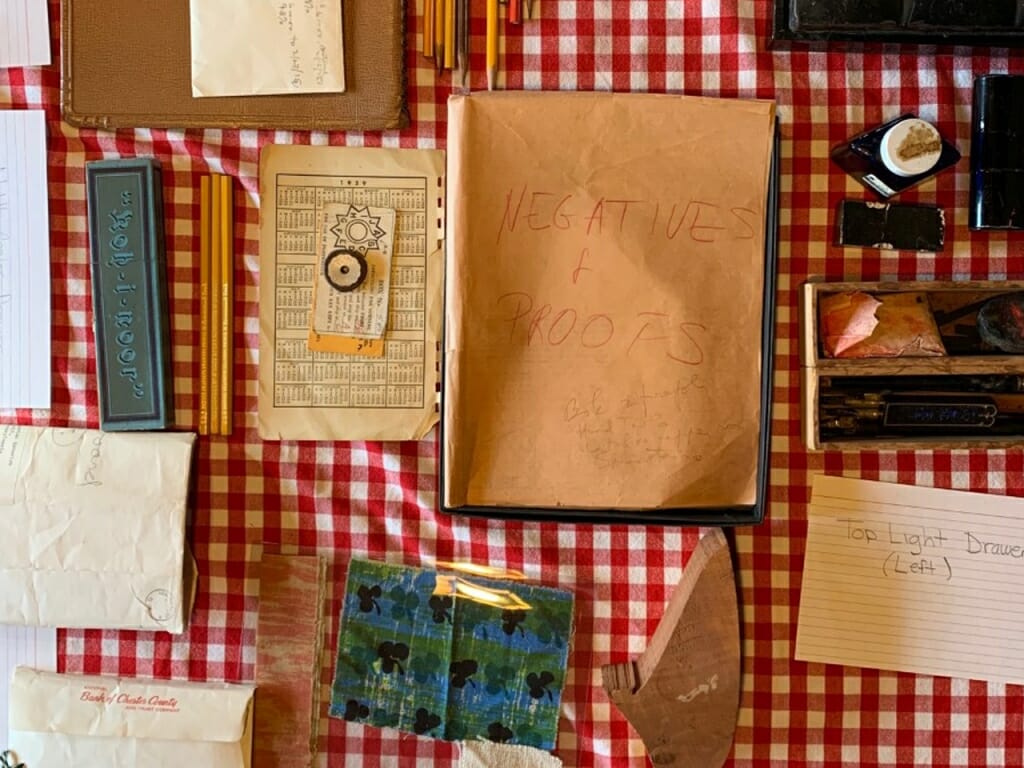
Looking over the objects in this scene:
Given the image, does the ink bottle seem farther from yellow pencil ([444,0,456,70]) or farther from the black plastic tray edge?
yellow pencil ([444,0,456,70])

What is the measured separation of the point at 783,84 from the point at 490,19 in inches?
10.7

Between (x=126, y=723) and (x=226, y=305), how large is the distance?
0.40 m

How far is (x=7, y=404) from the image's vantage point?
2.66ft

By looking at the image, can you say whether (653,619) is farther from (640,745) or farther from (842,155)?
(842,155)

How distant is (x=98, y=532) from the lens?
79 cm

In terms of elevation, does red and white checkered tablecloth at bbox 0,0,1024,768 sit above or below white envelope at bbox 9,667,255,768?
above

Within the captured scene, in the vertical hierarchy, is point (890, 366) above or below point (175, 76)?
below

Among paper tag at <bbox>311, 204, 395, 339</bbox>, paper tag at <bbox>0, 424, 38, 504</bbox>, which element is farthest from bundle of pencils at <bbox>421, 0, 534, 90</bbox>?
paper tag at <bbox>0, 424, 38, 504</bbox>

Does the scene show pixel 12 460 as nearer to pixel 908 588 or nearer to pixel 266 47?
pixel 266 47

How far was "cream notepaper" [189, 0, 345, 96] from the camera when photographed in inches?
30.1

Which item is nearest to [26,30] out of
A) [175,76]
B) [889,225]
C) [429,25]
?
[175,76]

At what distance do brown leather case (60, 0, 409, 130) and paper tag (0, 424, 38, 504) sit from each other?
30cm

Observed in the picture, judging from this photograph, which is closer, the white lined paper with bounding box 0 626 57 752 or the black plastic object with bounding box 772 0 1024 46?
the black plastic object with bounding box 772 0 1024 46

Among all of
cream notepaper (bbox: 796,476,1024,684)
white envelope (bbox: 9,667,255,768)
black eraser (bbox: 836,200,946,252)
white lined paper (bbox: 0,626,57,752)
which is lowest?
white envelope (bbox: 9,667,255,768)
